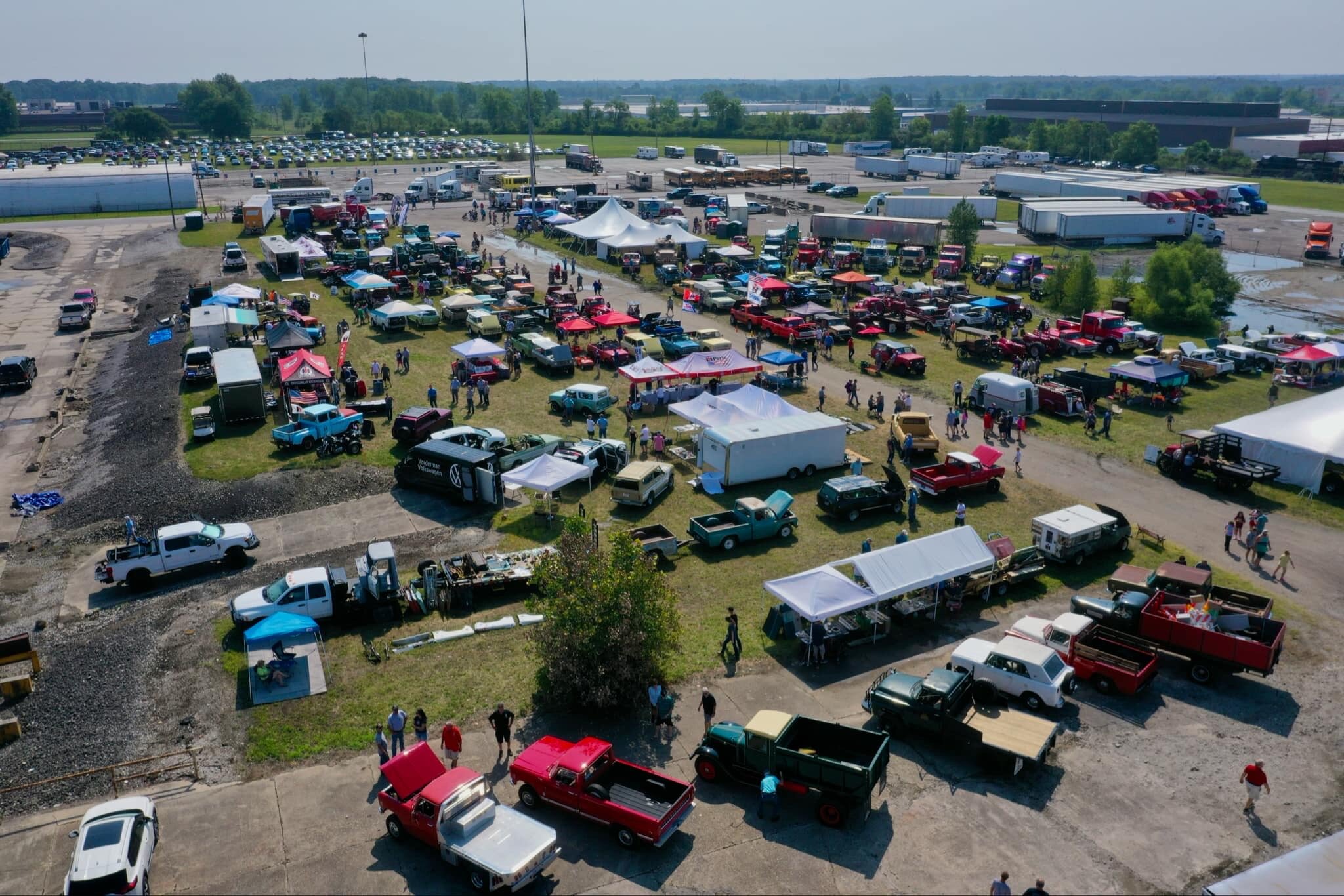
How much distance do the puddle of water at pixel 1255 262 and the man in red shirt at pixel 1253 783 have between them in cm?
6003

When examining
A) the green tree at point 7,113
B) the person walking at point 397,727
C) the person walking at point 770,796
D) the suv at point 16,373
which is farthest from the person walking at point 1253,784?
the green tree at point 7,113

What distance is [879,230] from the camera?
7100 centimetres

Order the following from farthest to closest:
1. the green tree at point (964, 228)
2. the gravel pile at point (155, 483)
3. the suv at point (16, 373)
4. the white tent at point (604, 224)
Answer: the white tent at point (604, 224), the green tree at point (964, 228), the suv at point (16, 373), the gravel pile at point (155, 483)

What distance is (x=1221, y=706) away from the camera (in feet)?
63.1

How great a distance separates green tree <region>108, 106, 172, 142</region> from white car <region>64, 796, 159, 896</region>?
182m

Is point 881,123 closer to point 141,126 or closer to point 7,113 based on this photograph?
point 141,126

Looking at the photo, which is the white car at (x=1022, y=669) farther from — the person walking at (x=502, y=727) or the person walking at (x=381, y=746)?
the person walking at (x=381, y=746)

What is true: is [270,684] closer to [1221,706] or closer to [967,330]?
[1221,706]

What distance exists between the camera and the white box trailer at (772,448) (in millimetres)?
29922

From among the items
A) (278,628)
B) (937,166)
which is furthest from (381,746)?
(937,166)

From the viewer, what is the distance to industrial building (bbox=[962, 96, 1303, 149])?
150 m

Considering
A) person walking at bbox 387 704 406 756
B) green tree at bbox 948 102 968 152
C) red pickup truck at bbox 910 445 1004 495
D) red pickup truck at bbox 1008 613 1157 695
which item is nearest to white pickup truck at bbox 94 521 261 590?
person walking at bbox 387 704 406 756

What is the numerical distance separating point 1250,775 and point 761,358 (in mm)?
26788

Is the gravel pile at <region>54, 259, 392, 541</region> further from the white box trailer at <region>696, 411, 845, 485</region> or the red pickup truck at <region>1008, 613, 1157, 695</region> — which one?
the red pickup truck at <region>1008, 613, 1157, 695</region>
